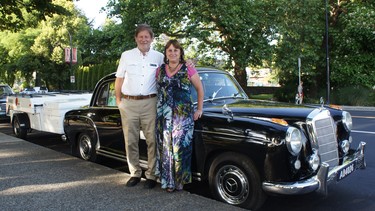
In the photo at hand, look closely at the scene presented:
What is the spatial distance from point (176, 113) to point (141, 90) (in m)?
0.61

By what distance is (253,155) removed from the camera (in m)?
4.27

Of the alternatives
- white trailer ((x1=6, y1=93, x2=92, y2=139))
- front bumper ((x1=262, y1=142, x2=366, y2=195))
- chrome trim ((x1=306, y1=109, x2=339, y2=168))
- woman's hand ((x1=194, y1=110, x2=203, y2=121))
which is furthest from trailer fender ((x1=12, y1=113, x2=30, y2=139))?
chrome trim ((x1=306, y1=109, x2=339, y2=168))

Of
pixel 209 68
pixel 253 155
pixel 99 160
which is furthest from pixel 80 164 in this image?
pixel 253 155

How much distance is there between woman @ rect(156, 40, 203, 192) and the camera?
15.4 ft

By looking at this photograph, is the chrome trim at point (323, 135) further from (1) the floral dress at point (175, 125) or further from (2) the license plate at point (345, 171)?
(1) the floral dress at point (175, 125)

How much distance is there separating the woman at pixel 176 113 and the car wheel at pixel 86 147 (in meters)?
2.41

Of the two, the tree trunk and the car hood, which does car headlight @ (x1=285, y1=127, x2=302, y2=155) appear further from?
the tree trunk

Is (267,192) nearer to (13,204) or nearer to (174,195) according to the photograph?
(174,195)

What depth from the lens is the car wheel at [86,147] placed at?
273 inches

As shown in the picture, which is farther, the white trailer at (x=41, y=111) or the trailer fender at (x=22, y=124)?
the trailer fender at (x=22, y=124)

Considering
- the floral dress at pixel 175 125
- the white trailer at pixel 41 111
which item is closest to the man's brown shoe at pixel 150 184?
the floral dress at pixel 175 125

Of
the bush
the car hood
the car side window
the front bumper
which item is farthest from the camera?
the bush

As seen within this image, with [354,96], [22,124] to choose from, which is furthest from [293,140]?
[354,96]

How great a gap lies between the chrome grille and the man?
6.46 feet
